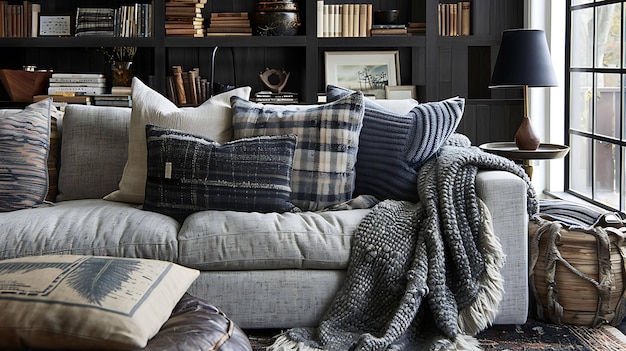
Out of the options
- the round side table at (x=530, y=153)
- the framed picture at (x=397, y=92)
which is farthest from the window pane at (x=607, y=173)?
the framed picture at (x=397, y=92)

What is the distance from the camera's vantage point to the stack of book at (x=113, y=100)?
582cm

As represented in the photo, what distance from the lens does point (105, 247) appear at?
10.1 feet

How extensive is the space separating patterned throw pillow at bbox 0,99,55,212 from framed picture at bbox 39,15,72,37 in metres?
2.43

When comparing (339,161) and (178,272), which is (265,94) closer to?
(339,161)

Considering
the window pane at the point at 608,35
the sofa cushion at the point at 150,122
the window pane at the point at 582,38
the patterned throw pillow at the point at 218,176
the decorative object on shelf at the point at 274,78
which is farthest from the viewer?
the decorative object on shelf at the point at 274,78

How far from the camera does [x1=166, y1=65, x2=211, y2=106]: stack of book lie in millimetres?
5859

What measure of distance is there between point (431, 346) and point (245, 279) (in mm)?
695

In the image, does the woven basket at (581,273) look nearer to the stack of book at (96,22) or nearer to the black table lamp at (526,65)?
the black table lamp at (526,65)

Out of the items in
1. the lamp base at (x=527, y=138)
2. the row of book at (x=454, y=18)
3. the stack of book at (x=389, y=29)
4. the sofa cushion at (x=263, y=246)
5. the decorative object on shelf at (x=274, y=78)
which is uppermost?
the row of book at (x=454, y=18)

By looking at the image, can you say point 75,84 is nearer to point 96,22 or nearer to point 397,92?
point 96,22

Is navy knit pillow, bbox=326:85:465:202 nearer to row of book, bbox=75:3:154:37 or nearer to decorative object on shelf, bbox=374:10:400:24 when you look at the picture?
decorative object on shelf, bbox=374:10:400:24

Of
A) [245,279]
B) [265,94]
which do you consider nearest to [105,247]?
[245,279]

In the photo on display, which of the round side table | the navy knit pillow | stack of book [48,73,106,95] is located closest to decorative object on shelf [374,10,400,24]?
the round side table

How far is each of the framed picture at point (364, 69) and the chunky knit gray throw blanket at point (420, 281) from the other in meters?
2.83
